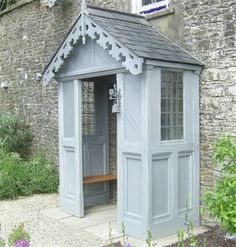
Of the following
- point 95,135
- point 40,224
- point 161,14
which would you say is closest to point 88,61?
point 161,14

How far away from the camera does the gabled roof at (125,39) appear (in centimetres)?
524

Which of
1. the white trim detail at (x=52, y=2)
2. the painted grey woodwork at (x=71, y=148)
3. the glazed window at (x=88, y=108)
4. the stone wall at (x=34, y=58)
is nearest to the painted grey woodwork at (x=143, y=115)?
the painted grey woodwork at (x=71, y=148)

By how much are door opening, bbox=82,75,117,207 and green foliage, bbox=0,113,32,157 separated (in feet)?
11.2

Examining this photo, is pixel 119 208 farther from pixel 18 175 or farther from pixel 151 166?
pixel 18 175

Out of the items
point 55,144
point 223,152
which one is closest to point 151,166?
point 223,152

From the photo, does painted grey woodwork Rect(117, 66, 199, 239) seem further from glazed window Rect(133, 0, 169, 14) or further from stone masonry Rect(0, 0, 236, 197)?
glazed window Rect(133, 0, 169, 14)

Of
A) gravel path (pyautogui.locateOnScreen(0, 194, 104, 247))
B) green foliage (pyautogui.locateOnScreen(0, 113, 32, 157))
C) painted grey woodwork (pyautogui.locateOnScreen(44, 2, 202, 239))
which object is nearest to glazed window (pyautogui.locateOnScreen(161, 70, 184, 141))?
painted grey woodwork (pyautogui.locateOnScreen(44, 2, 202, 239))

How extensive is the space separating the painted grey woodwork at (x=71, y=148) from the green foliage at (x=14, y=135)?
350cm

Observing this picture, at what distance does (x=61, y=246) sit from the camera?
5.35 m

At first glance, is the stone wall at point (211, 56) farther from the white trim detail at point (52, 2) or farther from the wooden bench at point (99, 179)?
the white trim detail at point (52, 2)

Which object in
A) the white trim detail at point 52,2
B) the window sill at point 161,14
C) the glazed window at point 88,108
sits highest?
the white trim detail at point 52,2

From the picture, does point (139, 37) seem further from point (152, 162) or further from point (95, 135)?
point (95, 135)

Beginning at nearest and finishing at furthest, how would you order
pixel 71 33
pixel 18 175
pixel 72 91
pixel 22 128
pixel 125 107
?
pixel 125 107 → pixel 71 33 → pixel 72 91 → pixel 18 175 → pixel 22 128

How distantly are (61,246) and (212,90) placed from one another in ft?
9.72
